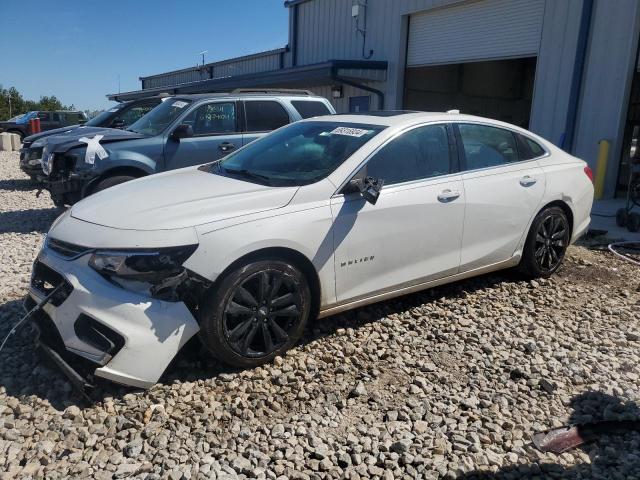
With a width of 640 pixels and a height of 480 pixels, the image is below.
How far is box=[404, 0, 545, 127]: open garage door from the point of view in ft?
39.0

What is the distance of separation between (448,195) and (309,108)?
15.1ft

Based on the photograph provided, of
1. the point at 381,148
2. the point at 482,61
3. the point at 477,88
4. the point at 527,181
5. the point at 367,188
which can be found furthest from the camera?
the point at 477,88

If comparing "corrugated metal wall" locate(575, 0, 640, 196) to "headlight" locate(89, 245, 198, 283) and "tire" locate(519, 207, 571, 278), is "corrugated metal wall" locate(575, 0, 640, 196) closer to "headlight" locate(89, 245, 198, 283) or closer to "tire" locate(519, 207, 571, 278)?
"tire" locate(519, 207, 571, 278)

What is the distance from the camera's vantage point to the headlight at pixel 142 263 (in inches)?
123

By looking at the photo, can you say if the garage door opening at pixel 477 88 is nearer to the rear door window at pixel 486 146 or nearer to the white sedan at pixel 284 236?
the rear door window at pixel 486 146

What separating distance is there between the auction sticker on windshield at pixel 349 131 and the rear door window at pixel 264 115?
3824 mm

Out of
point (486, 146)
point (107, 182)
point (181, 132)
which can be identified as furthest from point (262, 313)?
point (181, 132)

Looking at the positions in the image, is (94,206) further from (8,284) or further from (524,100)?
(524,100)

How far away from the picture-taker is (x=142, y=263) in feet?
10.3

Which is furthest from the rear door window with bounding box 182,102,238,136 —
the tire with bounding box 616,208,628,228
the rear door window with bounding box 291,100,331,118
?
the tire with bounding box 616,208,628,228

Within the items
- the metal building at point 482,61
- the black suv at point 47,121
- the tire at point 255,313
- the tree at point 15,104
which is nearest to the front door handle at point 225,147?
the tire at point 255,313

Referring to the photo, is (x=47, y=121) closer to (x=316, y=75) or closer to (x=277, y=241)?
(x=316, y=75)

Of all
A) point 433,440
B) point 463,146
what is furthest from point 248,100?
point 433,440

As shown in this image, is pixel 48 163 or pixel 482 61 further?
pixel 482 61
